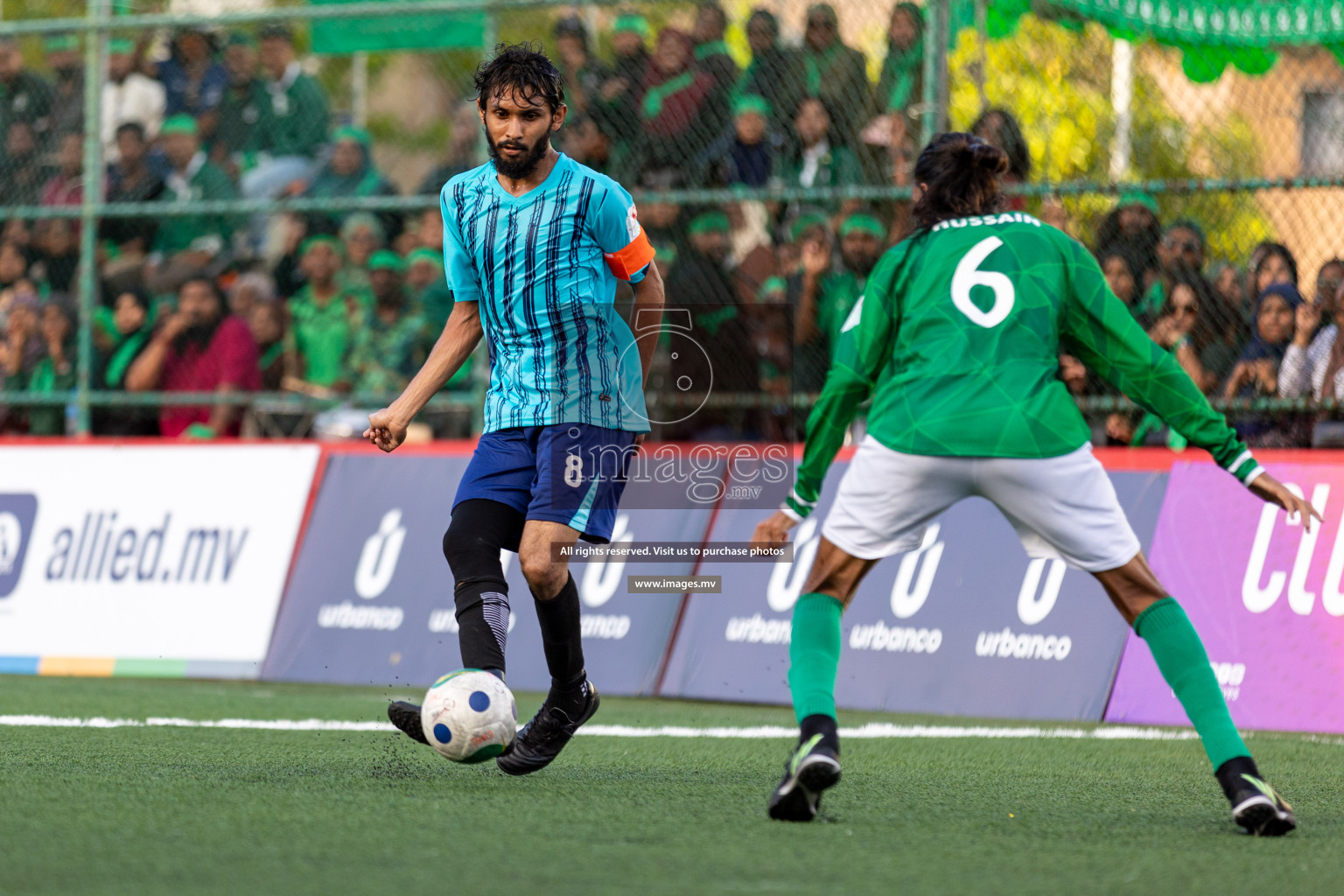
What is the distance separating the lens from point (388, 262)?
36.6 ft

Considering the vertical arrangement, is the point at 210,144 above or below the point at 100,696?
above

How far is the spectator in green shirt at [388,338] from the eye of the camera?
1088 centimetres

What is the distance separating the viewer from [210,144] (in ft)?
39.6

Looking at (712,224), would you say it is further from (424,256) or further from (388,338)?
(388,338)

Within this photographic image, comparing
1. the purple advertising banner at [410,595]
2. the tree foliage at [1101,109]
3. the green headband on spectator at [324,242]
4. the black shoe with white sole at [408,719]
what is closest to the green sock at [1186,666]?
the black shoe with white sole at [408,719]

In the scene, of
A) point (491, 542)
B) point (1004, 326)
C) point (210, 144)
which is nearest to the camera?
point (1004, 326)

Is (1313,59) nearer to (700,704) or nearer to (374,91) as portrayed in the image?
(700,704)

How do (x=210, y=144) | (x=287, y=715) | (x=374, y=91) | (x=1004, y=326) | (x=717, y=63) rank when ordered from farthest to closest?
(x=374, y=91), (x=210, y=144), (x=717, y=63), (x=287, y=715), (x=1004, y=326)

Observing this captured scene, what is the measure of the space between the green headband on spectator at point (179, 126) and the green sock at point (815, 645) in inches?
331

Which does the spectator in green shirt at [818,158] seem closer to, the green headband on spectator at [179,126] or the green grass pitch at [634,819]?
the green grass pitch at [634,819]

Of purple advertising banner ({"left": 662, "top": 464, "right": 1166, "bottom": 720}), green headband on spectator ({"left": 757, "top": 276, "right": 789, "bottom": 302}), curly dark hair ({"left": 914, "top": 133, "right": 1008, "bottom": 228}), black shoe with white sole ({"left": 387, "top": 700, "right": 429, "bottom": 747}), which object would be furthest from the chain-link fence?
black shoe with white sole ({"left": 387, "top": 700, "right": 429, "bottom": 747})

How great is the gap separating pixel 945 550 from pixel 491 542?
11.8 feet

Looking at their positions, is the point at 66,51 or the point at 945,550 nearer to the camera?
the point at 945,550

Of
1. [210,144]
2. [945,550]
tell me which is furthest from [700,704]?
[210,144]
